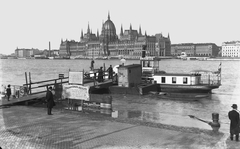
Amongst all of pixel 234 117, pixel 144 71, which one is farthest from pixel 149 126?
pixel 144 71

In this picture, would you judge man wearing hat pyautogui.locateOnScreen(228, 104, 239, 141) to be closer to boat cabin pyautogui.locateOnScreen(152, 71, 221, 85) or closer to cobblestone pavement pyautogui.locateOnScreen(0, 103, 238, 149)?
cobblestone pavement pyautogui.locateOnScreen(0, 103, 238, 149)

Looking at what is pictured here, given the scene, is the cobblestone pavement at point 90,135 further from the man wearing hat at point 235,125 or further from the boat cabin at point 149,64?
the boat cabin at point 149,64

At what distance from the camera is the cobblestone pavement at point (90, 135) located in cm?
971

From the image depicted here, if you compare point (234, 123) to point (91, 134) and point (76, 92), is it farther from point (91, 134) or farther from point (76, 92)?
point (76, 92)

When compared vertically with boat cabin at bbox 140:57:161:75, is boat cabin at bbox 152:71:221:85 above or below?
below

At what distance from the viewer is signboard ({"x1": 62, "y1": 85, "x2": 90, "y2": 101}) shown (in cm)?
1618

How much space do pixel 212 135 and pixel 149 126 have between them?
284cm

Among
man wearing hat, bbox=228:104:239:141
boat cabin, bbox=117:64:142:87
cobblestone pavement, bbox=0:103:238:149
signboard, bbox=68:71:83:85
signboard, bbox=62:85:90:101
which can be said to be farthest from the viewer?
boat cabin, bbox=117:64:142:87

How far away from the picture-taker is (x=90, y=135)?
10867mm

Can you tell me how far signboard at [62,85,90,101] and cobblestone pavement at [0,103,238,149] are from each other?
7.26 ft

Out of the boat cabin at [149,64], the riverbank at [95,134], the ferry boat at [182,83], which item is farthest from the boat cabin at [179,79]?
the riverbank at [95,134]

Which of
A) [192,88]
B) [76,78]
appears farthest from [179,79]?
[76,78]

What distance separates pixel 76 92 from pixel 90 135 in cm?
616

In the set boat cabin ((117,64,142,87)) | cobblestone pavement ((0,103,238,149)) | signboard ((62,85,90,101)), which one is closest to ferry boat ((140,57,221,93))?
boat cabin ((117,64,142,87))
